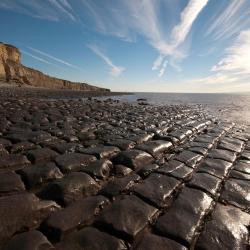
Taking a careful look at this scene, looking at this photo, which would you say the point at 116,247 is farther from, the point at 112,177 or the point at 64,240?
the point at 112,177

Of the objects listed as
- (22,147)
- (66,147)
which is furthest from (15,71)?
(66,147)

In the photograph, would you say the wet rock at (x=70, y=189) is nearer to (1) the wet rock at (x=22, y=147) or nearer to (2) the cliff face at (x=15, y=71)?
(1) the wet rock at (x=22, y=147)

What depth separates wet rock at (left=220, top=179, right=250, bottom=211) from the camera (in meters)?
2.80

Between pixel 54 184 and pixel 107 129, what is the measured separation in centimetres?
372

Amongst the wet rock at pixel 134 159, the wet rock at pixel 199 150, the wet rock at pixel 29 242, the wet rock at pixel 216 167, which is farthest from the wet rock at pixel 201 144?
the wet rock at pixel 29 242

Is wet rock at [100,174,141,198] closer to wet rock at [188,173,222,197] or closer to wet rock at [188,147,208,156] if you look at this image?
wet rock at [188,173,222,197]

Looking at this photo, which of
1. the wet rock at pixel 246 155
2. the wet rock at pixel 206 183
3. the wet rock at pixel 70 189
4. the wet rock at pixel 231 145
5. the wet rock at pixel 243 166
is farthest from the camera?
the wet rock at pixel 231 145

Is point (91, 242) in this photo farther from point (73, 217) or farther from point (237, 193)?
point (237, 193)

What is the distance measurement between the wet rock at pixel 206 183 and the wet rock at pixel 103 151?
1508 mm

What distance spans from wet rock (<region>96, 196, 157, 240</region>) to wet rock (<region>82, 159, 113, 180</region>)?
70 cm

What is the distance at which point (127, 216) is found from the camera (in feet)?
7.56

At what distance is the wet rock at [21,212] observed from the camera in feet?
6.65

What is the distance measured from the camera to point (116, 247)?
6.24 feet

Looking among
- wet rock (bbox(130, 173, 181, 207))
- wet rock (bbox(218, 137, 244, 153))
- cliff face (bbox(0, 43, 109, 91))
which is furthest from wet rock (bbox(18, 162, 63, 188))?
cliff face (bbox(0, 43, 109, 91))
